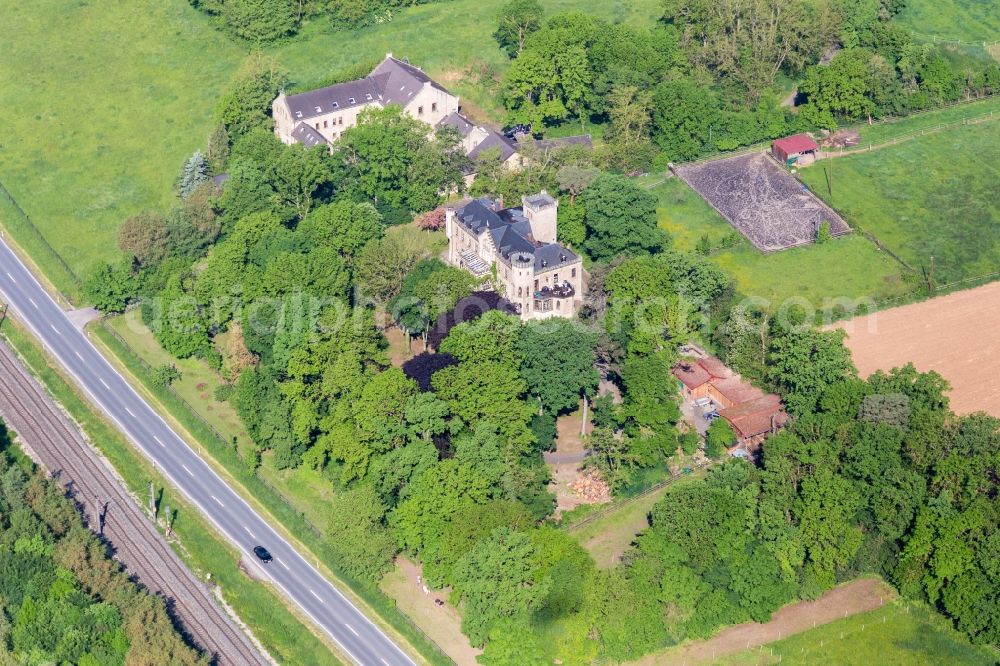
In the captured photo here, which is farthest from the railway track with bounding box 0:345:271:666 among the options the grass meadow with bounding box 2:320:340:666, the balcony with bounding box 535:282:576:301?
the balcony with bounding box 535:282:576:301

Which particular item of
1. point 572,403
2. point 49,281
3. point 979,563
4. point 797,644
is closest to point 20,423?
point 49,281

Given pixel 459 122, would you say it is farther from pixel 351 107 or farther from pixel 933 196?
pixel 933 196

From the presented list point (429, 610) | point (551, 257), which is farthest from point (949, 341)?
point (429, 610)

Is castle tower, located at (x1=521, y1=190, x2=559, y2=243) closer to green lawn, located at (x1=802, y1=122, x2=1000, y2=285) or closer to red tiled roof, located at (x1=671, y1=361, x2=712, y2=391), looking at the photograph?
red tiled roof, located at (x1=671, y1=361, x2=712, y2=391)

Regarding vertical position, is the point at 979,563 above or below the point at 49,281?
above

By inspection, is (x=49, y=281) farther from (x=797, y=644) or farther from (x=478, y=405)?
(x=797, y=644)

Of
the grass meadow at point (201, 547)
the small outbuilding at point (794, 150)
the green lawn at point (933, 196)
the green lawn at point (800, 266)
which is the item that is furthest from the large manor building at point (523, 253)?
the grass meadow at point (201, 547)
